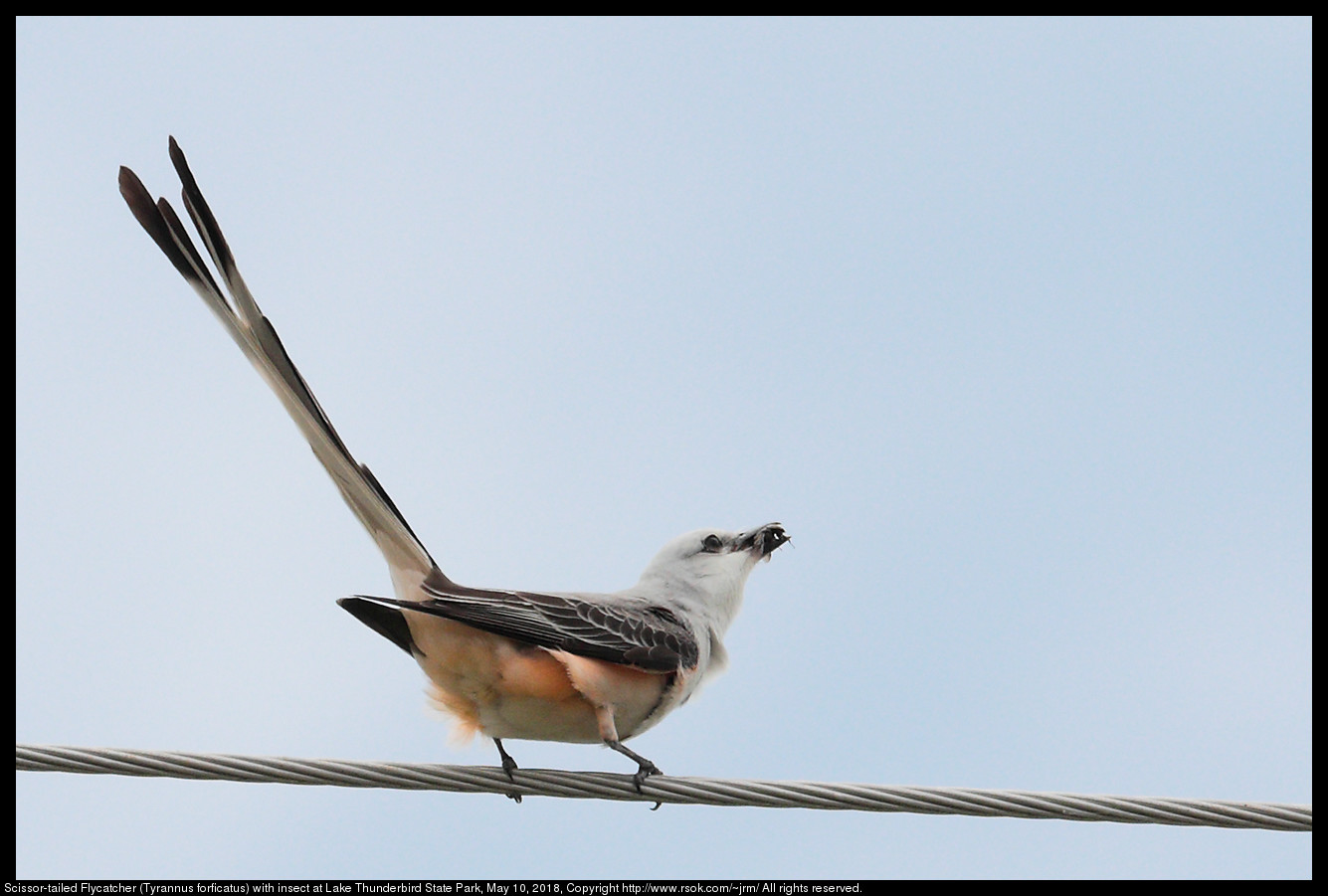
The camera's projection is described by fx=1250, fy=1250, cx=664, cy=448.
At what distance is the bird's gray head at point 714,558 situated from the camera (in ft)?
17.7

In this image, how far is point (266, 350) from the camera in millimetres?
4121

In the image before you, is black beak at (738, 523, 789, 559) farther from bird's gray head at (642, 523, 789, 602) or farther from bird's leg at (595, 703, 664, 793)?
bird's leg at (595, 703, 664, 793)

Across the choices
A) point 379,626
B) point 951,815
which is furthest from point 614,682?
point 951,815

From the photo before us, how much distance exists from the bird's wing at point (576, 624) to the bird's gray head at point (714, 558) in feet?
1.94

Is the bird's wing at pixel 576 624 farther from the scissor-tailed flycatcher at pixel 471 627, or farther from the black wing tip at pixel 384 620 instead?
the black wing tip at pixel 384 620

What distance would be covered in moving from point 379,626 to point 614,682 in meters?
0.83

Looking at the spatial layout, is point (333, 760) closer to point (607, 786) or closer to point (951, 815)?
point (607, 786)

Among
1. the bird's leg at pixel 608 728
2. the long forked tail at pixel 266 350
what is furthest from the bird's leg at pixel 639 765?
the long forked tail at pixel 266 350

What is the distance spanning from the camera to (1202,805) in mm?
3072

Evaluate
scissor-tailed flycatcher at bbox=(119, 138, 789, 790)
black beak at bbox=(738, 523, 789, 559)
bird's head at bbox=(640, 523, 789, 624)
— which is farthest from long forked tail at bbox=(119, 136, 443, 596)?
black beak at bbox=(738, 523, 789, 559)

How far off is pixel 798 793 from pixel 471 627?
4.56 feet

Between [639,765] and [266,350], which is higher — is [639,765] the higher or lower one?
the lower one

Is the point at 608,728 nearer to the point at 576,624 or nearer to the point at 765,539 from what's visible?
the point at 576,624

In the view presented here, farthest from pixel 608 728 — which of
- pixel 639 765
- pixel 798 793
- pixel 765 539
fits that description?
pixel 765 539
